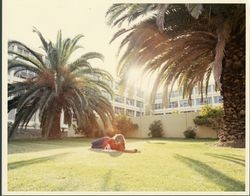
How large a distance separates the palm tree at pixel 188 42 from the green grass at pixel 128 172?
5.19 feet

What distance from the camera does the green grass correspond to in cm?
536

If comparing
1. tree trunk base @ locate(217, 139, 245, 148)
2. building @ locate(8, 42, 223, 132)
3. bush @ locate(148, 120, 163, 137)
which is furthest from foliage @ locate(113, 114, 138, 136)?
tree trunk base @ locate(217, 139, 245, 148)

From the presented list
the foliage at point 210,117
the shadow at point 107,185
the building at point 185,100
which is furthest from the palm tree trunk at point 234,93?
the foliage at point 210,117

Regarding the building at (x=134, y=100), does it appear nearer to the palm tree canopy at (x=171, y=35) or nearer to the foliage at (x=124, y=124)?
the foliage at (x=124, y=124)

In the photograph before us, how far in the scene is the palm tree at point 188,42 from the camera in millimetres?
8234

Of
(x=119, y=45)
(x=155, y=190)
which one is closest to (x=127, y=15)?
(x=119, y=45)

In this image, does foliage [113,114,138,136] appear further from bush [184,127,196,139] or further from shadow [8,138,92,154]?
shadow [8,138,92,154]

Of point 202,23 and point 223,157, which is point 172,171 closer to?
point 223,157

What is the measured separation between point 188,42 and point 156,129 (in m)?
9.12

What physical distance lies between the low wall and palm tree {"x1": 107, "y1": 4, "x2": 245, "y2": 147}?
26.0ft

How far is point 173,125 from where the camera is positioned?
18.3 m

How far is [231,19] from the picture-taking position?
8.24 m

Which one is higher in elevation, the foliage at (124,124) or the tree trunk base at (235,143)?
the foliage at (124,124)

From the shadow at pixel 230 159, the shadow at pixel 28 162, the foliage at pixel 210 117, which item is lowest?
the shadow at pixel 28 162
